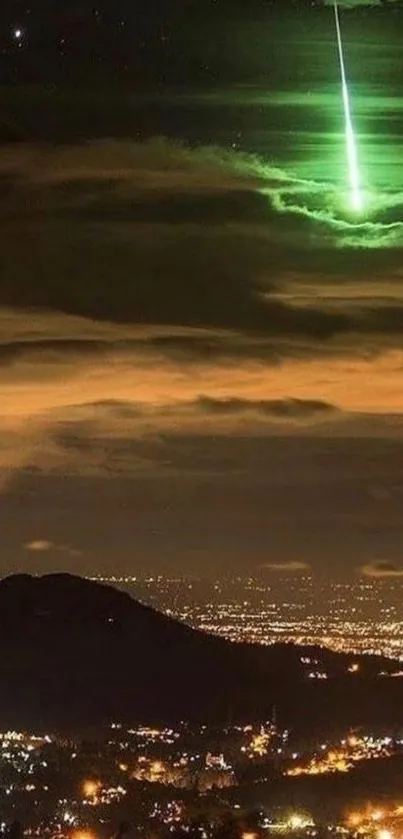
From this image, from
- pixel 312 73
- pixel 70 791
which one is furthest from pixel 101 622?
pixel 312 73

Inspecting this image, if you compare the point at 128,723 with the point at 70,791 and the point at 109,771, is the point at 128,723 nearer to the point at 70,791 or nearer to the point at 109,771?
the point at 109,771

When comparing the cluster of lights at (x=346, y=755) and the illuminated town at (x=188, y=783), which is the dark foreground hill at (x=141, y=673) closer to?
the illuminated town at (x=188, y=783)

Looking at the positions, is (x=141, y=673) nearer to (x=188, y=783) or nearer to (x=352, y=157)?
(x=188, y=783)

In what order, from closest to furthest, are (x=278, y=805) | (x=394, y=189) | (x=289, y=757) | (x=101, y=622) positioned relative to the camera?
(x=394, y=189) → (x=278, y=805) → (x=289, y=757) → (x=101, y=622)

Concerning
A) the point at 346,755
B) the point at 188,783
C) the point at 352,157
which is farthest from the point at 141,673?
the point at 352,157

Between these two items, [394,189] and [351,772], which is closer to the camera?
[394,189]

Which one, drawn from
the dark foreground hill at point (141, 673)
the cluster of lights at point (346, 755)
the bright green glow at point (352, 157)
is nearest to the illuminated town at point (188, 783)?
the cluster of lights at point (346, 755)

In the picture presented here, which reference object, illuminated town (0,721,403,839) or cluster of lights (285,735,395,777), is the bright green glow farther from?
cluster of lights (285,735,395,777)

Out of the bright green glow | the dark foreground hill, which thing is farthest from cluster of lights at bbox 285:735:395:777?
the bright green glow
